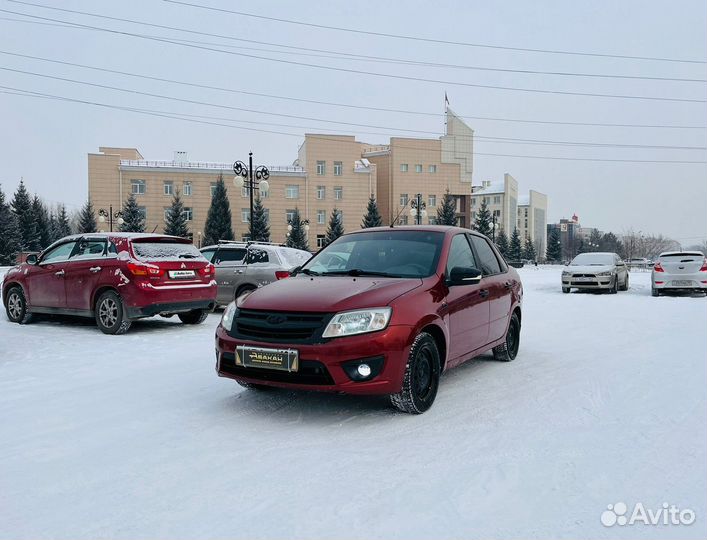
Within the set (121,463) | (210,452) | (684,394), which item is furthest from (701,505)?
(121,463)

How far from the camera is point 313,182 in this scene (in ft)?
215

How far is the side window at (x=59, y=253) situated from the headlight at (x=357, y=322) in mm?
7251

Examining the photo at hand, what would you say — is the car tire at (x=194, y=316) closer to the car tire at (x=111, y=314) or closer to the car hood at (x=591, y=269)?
the car tire at (x=111, y=314)

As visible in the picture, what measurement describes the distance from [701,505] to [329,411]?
2.68 metres

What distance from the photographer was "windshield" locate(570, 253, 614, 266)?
18953 millimetres

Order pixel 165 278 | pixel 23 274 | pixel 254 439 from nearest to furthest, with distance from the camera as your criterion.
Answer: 1. pixel 254 439
2. pixel 165 278
3. pixel 23 274

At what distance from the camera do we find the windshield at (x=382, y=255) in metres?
5.25

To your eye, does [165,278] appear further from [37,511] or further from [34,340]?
[37,511]

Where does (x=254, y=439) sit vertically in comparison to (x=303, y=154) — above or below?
below

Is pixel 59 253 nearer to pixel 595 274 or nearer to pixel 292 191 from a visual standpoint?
pixel 595 274

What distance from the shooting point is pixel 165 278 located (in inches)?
360

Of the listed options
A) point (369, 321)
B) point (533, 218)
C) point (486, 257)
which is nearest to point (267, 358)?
point (369, 321)

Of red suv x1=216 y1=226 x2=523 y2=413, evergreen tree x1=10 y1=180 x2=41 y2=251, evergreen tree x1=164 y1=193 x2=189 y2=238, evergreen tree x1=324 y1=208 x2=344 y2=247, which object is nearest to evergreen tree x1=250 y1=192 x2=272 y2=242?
evergreen tree x1=324 y1=208 x2=344 y2=247

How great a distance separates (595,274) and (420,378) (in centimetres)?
1545
